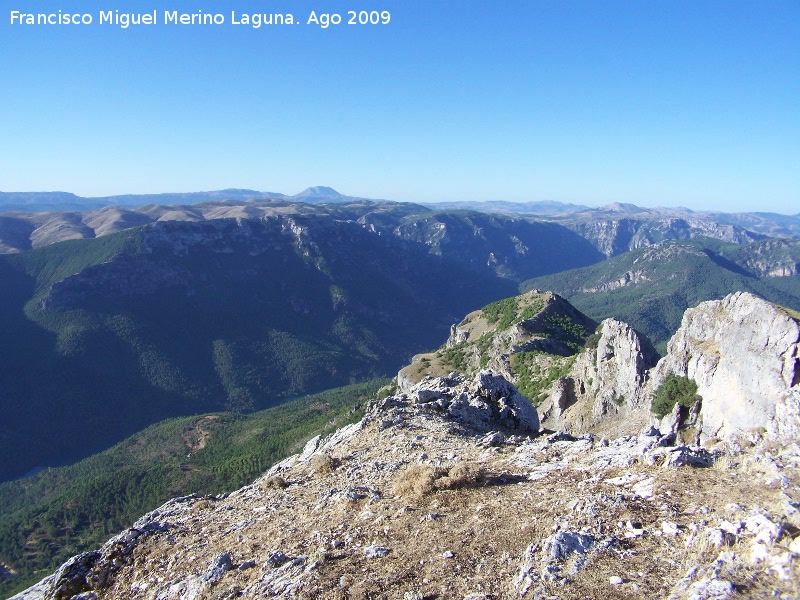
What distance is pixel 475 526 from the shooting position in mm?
14047

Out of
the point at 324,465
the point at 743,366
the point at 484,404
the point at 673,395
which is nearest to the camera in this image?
the point at 324,465

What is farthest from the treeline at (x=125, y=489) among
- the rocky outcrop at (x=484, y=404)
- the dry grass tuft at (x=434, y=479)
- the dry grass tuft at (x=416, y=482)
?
the dry grass tuft at (x=434, y=479)

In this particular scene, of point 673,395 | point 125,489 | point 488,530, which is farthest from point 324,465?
point 125,489

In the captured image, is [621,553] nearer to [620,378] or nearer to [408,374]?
[620,378]

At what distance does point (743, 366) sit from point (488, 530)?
93.3ft

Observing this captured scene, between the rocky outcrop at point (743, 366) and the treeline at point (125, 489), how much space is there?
50344mm

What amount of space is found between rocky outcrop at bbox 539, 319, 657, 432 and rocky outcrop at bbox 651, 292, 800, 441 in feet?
15.5

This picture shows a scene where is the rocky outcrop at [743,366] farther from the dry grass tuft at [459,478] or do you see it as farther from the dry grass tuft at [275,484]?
the dry grass tuft at [275,484]

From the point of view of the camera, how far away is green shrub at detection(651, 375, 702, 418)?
127ft

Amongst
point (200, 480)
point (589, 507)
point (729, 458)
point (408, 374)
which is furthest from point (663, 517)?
point (200, 480)

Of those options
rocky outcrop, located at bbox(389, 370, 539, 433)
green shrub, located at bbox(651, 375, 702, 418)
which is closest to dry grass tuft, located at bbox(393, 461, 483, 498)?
rocky outcrop, located at bbox(389, 370, 539, 433)

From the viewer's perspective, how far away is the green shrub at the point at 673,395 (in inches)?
1524

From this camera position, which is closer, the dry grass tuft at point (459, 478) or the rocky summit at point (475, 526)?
the rocky summit at point (475, 526)

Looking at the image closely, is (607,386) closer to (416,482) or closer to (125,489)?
Result: (416,482)
